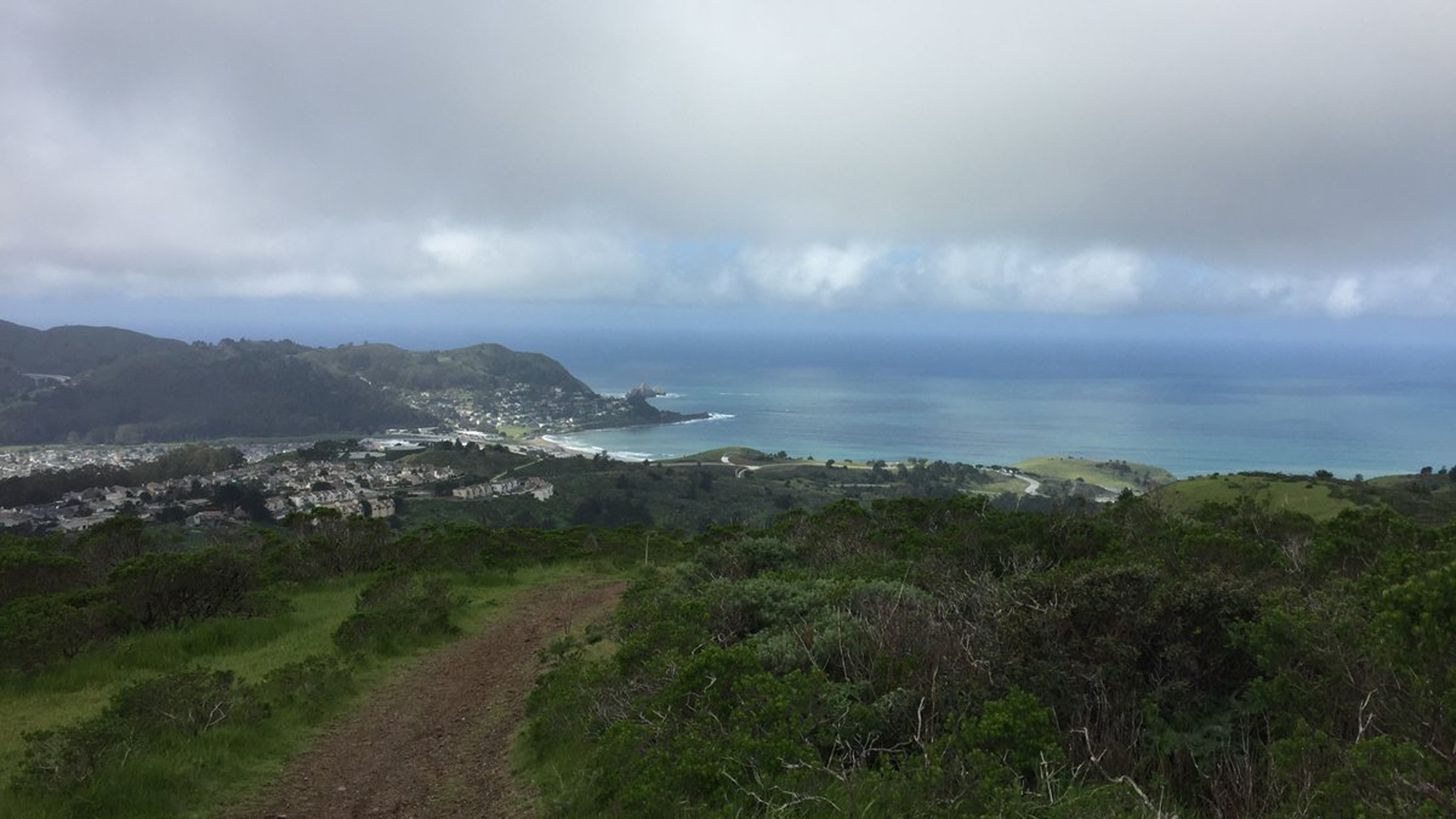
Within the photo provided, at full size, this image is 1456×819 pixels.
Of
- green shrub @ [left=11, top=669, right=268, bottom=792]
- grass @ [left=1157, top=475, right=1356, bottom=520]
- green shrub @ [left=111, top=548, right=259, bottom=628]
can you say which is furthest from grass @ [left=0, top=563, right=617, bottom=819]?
grass @ [left=1157, top=475, right=1356, bottom=520]

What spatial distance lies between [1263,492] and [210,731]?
2955 cm

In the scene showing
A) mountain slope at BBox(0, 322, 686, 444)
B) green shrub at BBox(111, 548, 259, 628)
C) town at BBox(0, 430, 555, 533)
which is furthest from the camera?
mountain slope at BBox(0, 322, 686, 444)

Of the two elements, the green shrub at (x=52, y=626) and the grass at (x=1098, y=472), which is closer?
the green shrub at (x=52, y=626)

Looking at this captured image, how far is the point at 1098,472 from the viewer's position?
63281 mm

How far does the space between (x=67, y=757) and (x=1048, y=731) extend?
244 inches

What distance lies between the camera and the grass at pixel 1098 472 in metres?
59.2

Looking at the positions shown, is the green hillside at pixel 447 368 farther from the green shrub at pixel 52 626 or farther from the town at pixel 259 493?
the green shrub at pixel 52 626

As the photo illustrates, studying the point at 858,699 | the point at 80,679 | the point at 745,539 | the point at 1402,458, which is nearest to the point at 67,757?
the point at 80,679

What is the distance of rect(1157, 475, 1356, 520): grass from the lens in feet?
70.9

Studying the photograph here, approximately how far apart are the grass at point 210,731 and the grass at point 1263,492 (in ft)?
67.2

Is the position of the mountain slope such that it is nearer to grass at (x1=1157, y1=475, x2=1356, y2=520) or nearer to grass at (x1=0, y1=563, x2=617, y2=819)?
grass at (x1=1157, y1=475, x2=1356, y2=520)

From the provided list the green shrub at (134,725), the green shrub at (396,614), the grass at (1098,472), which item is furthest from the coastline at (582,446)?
the green shrub at (134,725)

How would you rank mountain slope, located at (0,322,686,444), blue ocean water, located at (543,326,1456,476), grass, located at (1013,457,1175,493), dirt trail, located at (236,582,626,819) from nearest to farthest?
dirt trail, located at (236,582,626,819) < grass, located at (1013,457,1175,493) < mountain slope, located at (0,322,686,444) < blue ocean water, located at (543,326,1456,476)

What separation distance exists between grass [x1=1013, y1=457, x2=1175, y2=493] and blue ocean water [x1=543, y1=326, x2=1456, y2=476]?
11.3 meters
